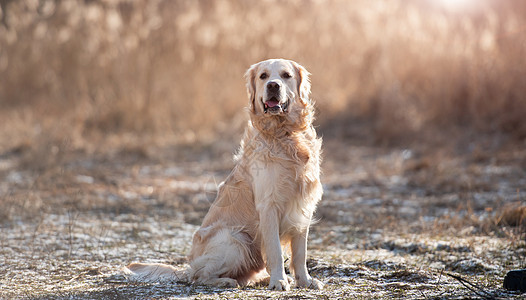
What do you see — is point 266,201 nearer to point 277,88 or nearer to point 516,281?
point 277,88

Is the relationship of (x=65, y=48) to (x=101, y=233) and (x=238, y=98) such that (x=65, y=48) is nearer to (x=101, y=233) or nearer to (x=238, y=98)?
(x=238, y=98)

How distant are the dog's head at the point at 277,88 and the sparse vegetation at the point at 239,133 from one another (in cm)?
99

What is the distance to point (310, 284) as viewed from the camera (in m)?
3.23

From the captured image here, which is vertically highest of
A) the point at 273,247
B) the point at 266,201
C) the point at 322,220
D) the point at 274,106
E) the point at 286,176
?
the point at 274,106

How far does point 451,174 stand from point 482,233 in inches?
80.0

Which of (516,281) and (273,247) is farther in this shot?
(273,247)

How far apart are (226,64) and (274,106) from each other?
21.9ft

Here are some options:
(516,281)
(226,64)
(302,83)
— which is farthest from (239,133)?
(516,281)

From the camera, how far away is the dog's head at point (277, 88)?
10.9 feet

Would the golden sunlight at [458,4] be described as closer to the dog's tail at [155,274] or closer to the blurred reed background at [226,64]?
the blurred reed background at [226,64]

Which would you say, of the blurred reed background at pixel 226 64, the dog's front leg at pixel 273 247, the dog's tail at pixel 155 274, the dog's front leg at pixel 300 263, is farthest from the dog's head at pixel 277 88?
the blurred reed background at pixel 226 64

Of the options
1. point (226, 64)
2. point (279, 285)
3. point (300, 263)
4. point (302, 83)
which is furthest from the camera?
point (226, 64)

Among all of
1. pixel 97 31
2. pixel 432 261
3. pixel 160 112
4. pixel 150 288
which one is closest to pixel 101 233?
pixel 150 288

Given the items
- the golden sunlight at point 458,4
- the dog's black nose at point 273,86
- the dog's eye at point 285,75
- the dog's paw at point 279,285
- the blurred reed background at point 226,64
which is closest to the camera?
the dog's paw at point 279,285
